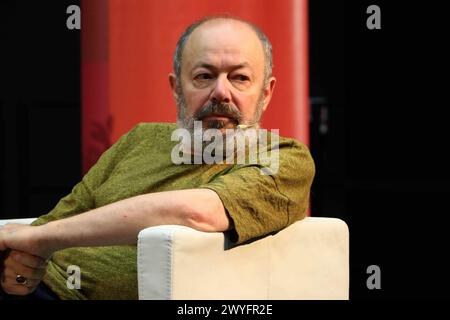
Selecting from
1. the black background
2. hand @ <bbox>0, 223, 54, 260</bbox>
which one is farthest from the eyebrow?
the black background

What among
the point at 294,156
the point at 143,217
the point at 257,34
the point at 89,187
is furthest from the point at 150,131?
the point at 143,217

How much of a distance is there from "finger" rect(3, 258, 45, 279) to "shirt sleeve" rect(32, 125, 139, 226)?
0.34 metres

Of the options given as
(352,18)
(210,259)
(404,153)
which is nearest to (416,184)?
(404,153)

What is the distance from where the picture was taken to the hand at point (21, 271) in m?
2.18

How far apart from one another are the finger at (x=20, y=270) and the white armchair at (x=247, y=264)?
1.29 ft

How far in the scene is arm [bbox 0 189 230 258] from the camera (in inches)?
77.7

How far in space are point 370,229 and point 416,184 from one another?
356mm

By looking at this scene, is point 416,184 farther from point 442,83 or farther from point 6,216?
point 6,216

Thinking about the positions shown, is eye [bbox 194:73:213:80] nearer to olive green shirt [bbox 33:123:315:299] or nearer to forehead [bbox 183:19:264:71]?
forehead [bbox 183:19:264:71]

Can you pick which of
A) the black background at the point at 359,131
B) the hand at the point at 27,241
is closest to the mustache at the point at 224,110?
the hand at the point at 27,241

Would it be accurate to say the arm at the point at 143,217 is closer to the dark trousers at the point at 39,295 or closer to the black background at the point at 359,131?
the dark trousers at the point at 39,295

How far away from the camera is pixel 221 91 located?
2.32 m

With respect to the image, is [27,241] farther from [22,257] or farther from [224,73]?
[224,73]

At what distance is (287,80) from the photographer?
323 centimetres
